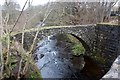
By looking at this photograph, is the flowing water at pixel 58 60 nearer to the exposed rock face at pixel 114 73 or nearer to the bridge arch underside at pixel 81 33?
the bridge arch underside at pixel 81 33

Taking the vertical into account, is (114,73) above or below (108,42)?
above

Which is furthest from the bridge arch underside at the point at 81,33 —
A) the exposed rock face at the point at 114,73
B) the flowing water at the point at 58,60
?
the exposed rock face at the point at 114,73

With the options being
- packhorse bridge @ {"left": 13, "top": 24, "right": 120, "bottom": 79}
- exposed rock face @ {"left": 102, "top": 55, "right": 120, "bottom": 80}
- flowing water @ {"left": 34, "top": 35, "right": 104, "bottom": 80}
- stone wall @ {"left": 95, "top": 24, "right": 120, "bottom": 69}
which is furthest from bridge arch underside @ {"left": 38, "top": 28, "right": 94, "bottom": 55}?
exposed rock face @ {"left": 102, "top": 55, "right": 120, "bottom": 80}

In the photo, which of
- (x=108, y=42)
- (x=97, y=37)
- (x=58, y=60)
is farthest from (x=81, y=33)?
(x=58, y=60)

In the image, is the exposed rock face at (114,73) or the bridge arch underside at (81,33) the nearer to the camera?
the exposed rock face at (114,73)

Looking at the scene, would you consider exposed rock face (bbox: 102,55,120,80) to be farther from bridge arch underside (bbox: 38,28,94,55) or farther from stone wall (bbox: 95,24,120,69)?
bridge arch underside (bbox: 38,28,94,55)

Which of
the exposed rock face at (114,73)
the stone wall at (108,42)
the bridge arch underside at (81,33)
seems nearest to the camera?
the exposed rock face at (114,73)

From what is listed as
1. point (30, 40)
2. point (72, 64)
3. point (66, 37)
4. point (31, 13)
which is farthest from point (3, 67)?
point (66, 37)

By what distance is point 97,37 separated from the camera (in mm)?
10047

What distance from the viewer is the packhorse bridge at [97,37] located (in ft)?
28.2

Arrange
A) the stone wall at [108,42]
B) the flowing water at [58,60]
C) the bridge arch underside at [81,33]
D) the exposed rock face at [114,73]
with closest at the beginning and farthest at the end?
the exposed rock face at [114,73]
the stone wall at [108,42]
the flowing water at [58,60]
the bridge arch underside at [81,33]

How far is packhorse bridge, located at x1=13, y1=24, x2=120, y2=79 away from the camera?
338 inches

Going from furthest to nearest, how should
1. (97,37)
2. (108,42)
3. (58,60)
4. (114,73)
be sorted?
(58,60), (97,37), (108,42), (114,73)

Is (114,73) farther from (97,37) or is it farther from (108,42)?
(97,37)
